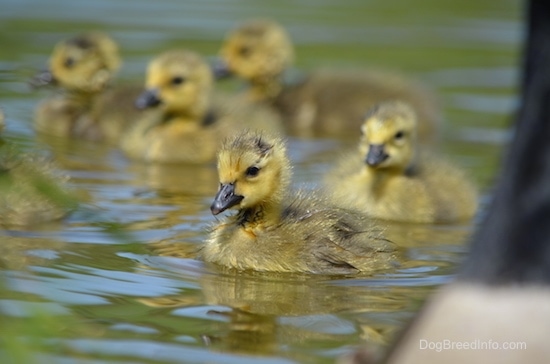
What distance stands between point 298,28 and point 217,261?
716 cm

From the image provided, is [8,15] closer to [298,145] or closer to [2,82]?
[2,82]

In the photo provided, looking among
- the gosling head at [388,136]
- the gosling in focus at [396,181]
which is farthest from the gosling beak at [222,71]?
the gosling head at [388,136]

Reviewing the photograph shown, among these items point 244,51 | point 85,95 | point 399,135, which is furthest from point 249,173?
point 244,51

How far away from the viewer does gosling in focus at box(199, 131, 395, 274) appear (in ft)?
17.4

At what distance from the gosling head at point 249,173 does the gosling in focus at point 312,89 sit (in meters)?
3.45

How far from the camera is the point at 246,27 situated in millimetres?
9578

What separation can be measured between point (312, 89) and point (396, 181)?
245 centimetres

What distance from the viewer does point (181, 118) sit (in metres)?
8.37

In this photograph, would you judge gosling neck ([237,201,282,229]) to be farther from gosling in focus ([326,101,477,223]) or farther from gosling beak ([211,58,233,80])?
gosling beak ([211,58,233,80])

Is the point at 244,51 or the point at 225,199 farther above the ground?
the point at 244,51

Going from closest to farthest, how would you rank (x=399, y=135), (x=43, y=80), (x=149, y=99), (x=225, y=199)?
(x=225, y=199), (x=399, y=135), (x=149, y=99), (x=43, y=80)

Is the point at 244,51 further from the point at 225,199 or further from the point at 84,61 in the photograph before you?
the point at 225,199

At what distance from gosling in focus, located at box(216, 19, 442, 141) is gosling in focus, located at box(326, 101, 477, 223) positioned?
78.3 inches

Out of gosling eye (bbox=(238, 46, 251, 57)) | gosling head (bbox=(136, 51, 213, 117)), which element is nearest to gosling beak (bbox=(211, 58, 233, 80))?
gosling eye (bbox=(238, 46, 251, 57))
